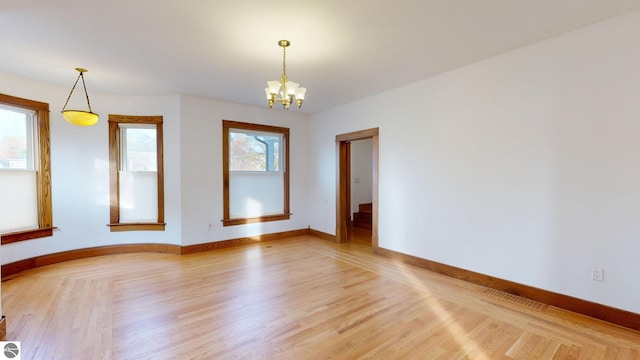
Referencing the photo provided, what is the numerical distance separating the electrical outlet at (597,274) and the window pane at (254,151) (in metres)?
4.82

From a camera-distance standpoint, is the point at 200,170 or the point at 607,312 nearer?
the point at 607,312

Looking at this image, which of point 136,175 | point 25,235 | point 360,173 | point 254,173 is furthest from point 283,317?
point 360,173

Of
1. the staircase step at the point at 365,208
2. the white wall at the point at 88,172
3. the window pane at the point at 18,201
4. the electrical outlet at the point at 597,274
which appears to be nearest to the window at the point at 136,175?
the white wall at the point at 88,172

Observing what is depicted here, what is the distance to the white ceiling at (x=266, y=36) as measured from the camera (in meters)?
2.26

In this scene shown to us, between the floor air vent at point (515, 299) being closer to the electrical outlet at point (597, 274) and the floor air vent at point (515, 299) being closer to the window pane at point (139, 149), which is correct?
the electrical outlet at point (597, 274)

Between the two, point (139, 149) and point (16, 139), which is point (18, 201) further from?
point (139, 149)

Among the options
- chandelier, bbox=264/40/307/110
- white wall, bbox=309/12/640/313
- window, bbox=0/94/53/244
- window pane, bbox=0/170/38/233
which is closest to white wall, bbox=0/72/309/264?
window, bbox=0/94/53/244

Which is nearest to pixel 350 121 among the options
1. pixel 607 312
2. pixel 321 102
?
pixel 321 102

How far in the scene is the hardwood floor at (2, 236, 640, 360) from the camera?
2102mm

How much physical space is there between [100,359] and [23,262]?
3.06 m

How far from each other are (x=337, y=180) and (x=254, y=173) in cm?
163

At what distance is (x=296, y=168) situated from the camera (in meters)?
6.01

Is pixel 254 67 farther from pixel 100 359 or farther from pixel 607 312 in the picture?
pixel 607 312

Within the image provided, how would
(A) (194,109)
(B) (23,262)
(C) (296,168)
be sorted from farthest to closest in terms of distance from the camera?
(C) (296,168) < (A) (194,109) < (B) (23,262)
